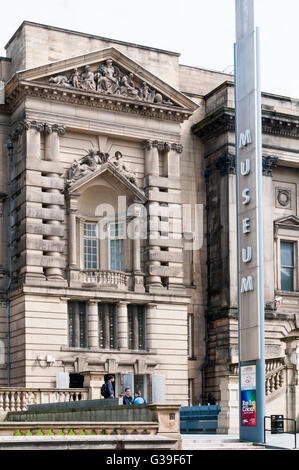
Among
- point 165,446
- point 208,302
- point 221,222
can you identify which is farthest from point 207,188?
point 165,446

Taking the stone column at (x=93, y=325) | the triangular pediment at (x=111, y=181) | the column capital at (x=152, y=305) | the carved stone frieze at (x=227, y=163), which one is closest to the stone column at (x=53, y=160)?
the triangular pediment at (x=111, y=181)

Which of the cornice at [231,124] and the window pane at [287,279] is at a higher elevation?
the cornice at [231,124]

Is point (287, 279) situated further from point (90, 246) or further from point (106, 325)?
→ point (90, 246)

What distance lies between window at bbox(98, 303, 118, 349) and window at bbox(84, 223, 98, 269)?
241 centimetres

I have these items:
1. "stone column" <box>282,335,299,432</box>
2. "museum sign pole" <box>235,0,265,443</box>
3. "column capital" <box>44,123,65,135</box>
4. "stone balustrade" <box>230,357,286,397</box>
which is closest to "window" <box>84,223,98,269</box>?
"column capital" <box>44,123,65,135</box>

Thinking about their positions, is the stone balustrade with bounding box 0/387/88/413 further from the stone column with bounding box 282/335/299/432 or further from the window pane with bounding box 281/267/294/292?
the window pane with bounding box 281/267/294/292

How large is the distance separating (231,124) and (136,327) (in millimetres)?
12534

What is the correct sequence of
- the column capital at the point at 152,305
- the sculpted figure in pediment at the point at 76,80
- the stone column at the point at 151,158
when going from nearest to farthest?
the sculpted figure in pediment at the point at 76,80, the column capital at the point at 152,305, the stone column at the point at 151,158

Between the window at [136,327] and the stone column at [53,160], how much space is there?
4.55 metres

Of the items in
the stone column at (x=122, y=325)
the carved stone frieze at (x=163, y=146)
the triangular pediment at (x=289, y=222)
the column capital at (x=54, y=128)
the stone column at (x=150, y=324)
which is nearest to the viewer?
the column capital at (x=54, y=128)

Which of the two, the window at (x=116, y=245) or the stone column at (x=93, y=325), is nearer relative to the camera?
the stone column at (x=93, y=325)

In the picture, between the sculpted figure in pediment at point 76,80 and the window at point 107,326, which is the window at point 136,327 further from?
the sculpted figure in pediment at point 76,80

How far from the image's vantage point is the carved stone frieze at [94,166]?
50281 mm
